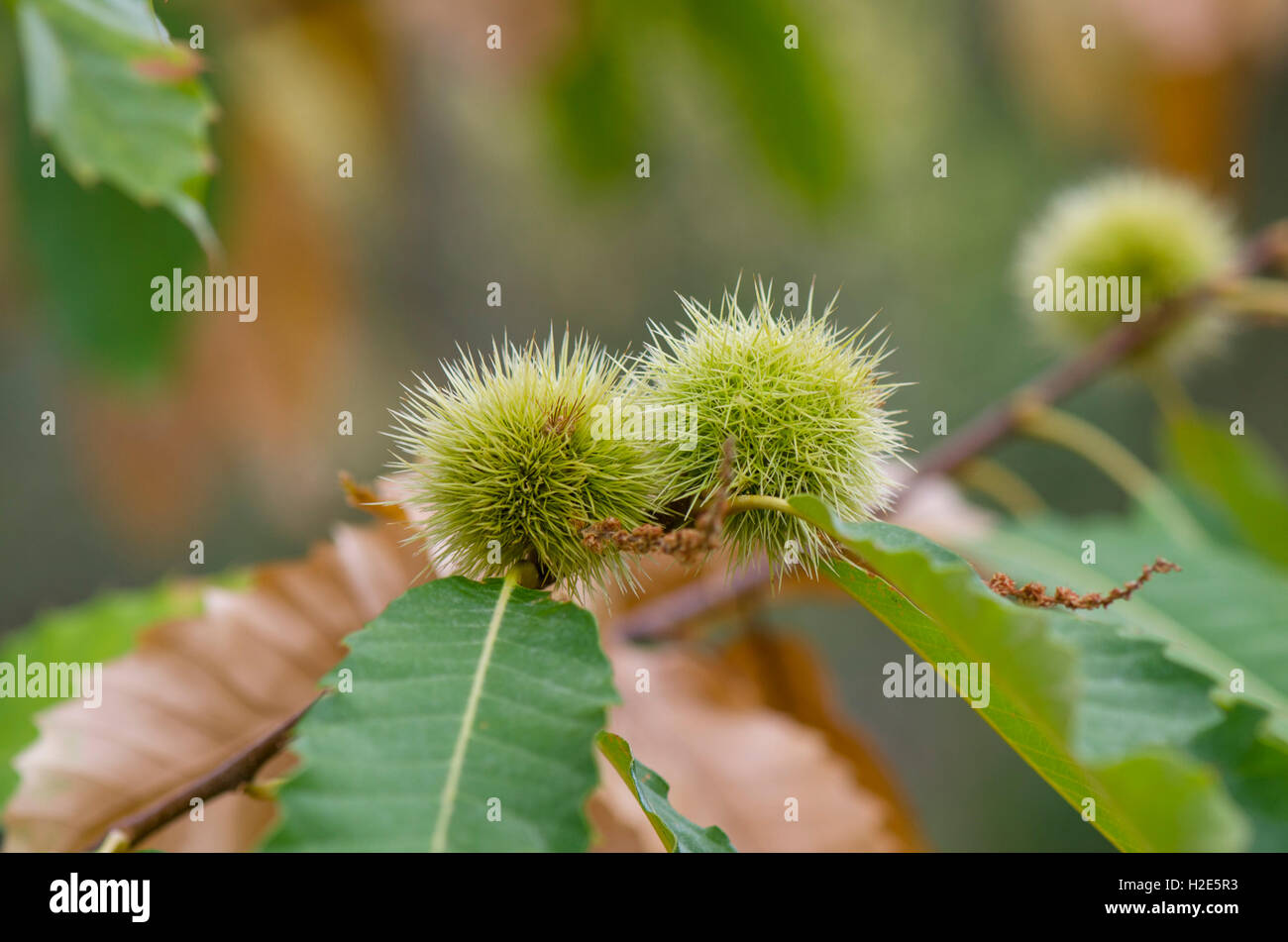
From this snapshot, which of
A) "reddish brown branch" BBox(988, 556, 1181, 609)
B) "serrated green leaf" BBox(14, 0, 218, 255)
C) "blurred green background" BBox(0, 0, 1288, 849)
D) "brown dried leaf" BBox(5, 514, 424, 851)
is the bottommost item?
"brown dried leaf" BBox(5, 514, 424, 851)

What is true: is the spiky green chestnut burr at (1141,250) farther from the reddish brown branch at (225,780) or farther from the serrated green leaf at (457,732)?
the reddish brown branch at (225,780)

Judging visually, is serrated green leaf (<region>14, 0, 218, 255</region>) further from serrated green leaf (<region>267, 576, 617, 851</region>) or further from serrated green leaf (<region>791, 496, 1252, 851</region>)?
serrated green leaf (<region>791, 496, 1252, 851</region>)

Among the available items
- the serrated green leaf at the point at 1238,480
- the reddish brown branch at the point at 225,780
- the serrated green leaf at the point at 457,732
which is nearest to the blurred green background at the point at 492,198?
the serrated green leaf at the point at 1238,480

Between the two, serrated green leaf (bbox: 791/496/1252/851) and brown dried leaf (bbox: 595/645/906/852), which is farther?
brown dried leaf (bbox: 595/645/906/852)

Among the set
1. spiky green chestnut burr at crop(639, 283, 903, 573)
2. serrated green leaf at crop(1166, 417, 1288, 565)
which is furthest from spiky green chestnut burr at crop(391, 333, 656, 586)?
serrated green leaf at crop(1166, 417, 1288, 565)

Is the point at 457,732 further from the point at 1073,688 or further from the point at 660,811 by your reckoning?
the point at 1073,688
